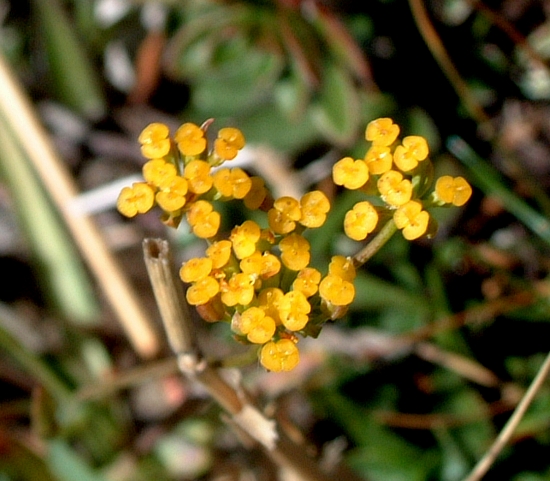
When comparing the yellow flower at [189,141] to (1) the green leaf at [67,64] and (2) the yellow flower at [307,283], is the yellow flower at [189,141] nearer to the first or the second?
(2) the yellow flower at [307,283]

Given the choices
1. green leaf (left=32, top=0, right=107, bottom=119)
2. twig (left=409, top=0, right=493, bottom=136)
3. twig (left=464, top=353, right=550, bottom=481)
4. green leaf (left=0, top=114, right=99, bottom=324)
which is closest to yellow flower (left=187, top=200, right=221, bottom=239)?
twig (left=464, top=353, right=550, bottom=481)

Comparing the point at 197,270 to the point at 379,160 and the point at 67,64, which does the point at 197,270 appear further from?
the point at 67,64

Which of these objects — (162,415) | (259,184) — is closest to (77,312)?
Answer: (162,415)

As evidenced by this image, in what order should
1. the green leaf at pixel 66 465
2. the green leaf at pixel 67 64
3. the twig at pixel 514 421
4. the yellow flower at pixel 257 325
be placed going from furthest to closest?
the green leaf at pixel 67 64 → the green leaf at pixel 66 465 → the twig at pixel 514 421 → the yellow flower at pixel 257 325

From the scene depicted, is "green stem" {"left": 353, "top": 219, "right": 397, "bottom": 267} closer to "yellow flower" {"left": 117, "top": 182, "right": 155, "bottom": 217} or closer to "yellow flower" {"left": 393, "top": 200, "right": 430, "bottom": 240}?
"yellow flower" {"left": 393, "top": 200, "right": 430, "bottom": 240}

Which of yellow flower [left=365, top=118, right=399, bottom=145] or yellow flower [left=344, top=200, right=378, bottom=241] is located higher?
yellow flower [left=365, top=118, right=399, bottom=145]

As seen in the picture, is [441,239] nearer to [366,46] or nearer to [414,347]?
[414,347]

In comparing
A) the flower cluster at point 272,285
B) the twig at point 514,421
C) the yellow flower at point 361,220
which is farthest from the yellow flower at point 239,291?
the twig at point 514,421
